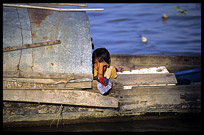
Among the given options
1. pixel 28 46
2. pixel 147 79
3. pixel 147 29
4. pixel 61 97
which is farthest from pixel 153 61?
pixel 147 29

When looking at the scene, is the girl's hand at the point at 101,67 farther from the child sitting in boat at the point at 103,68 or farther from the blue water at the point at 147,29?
the blue water at the point at 147,29

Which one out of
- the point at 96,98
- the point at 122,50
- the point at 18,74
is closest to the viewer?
the point at 18,74

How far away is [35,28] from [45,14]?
41cm

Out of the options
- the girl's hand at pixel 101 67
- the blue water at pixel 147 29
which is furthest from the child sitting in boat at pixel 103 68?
the blue water at pixel 147 29

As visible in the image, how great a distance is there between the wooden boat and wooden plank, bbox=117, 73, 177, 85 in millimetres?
35

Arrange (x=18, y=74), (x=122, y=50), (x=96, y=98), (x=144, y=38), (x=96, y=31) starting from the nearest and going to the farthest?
A: (x=18, y=74)
(x=96, y=98)
(x=122, y=50)
(x=144, y=38)
(x=96, y=31)

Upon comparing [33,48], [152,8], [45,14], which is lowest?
[33,48]

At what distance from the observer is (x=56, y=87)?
4535 millimetres

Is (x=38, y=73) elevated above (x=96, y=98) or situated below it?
above

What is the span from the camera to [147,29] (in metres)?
14.9

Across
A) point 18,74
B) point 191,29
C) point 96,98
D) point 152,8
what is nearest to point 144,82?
point 96,98

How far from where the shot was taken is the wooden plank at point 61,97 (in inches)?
175

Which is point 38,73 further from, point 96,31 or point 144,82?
point 96,31

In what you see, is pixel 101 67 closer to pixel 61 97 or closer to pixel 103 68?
pixel 103 68
